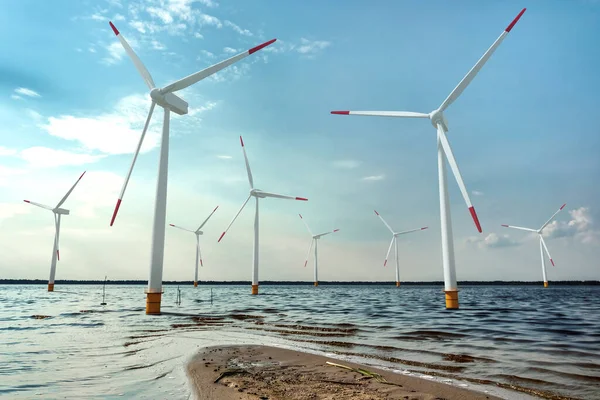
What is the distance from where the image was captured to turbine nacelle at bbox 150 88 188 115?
3834 centimetres

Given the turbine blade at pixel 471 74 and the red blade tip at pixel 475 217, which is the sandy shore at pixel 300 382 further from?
the turbine blade at pixel 471 74

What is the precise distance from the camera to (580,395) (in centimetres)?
938

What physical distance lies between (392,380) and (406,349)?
6270 mm

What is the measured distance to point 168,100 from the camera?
3862 cm

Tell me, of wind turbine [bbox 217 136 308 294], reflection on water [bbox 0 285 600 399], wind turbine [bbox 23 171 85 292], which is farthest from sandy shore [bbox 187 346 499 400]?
wind turbine [bbox 23 171 85 292]

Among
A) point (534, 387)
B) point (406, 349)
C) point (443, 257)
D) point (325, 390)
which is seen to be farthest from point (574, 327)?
point (325, 390)

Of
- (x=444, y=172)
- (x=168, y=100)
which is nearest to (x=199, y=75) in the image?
(x=168, y=100)

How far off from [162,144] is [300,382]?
3060 centimetres

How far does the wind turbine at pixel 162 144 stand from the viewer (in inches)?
1293

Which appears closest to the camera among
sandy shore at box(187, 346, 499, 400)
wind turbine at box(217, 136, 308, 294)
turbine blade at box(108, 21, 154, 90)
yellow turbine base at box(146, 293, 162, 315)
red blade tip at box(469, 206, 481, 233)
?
sandy shore at box(187, 346, 499, 400)

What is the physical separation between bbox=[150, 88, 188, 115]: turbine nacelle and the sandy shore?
3193 centimetres

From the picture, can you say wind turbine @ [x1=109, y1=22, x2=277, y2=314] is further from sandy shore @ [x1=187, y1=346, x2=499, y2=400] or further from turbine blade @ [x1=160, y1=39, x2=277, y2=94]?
sandy shore @ [x1=187, y1=346, x2=499, y2=400]

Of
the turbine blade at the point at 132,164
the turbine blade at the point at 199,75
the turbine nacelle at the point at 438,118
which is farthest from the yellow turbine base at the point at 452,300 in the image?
the turbine blade at the point at 132,164

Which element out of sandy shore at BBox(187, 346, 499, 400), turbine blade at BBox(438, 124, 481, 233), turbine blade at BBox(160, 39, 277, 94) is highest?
turbine blade at BBox(160, 39, 277, 94)
